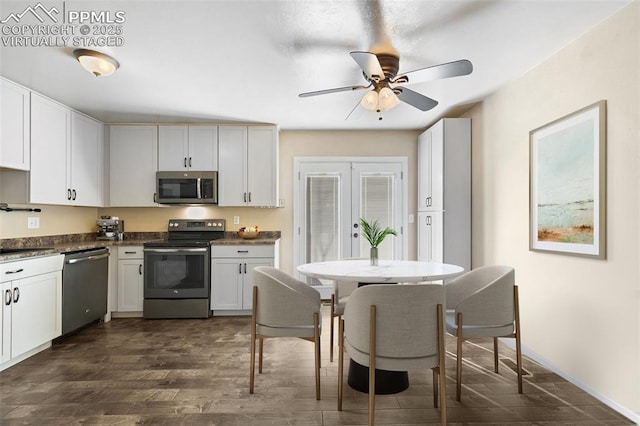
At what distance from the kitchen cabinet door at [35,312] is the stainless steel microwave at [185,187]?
4.99 feet

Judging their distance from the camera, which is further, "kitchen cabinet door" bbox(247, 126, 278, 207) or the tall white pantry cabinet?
"kitchen cabinet door" bbox(247, 126, 278, 207)

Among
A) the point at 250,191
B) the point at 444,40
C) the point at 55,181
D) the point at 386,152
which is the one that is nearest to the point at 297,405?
the point at 444,40

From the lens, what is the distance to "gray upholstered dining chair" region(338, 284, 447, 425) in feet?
6.13

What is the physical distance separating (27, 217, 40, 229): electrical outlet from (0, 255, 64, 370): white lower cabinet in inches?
26.5

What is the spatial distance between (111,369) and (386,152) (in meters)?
4.01

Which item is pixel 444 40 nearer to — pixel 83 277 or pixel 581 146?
pixel 581 146

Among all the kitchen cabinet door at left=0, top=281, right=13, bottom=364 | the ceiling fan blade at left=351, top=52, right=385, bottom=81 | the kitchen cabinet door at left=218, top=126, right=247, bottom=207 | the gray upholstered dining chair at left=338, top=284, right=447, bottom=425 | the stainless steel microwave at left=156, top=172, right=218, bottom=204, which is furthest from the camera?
the kitchen cabinet door at left=218, top=126, right=247, bottom=207

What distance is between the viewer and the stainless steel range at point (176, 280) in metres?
4.28

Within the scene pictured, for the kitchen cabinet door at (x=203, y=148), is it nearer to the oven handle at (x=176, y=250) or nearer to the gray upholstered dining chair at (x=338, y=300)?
the oven handle at (x=176, y=250)

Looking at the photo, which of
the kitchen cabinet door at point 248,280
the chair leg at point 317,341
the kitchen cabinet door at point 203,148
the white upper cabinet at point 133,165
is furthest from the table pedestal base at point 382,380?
the white upper cabinet at point 133,165

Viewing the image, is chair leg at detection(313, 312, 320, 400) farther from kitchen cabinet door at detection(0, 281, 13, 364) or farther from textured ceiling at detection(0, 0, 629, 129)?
kitchen cabinet door at detection(0, 281, 13, 364)

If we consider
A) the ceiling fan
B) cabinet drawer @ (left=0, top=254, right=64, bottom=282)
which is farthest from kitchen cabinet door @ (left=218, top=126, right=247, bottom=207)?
the ceiling fan

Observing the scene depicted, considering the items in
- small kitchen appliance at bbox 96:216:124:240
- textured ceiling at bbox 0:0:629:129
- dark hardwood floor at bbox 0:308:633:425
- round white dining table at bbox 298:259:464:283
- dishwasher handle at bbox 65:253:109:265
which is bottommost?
dark hardwood floor at bbox 0:308:633:425

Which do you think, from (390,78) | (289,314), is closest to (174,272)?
(289,314)
